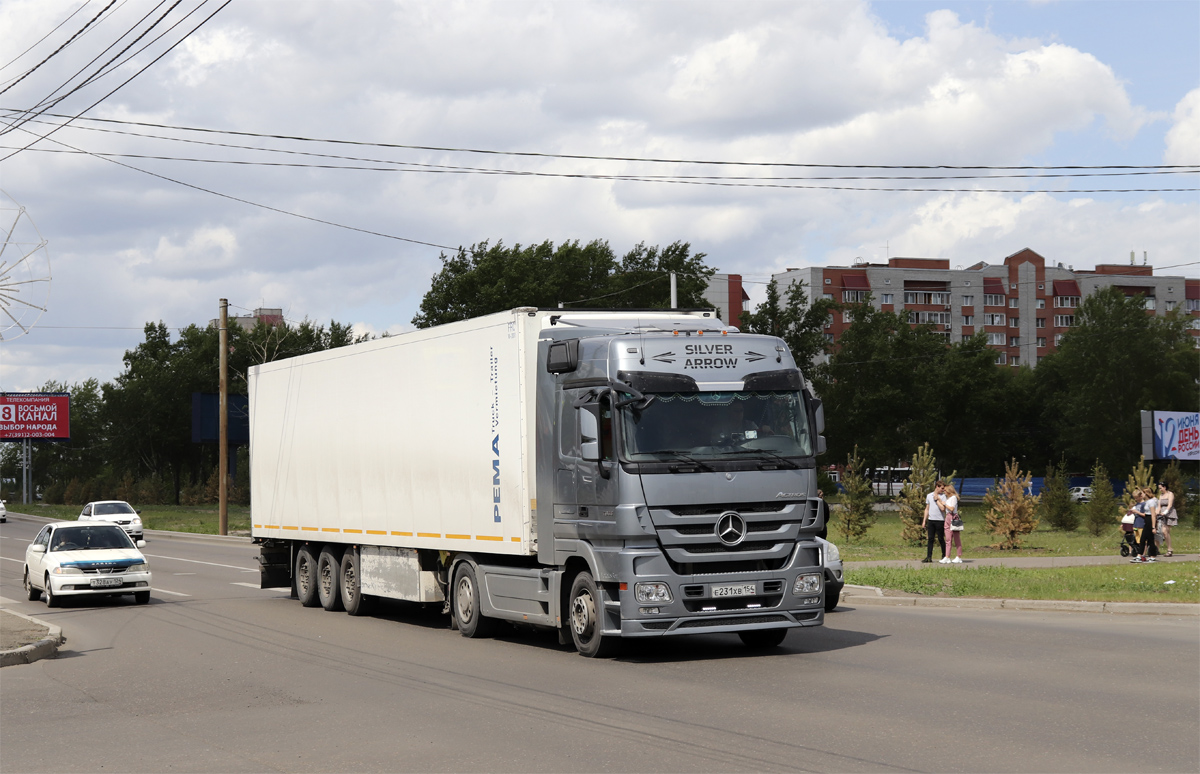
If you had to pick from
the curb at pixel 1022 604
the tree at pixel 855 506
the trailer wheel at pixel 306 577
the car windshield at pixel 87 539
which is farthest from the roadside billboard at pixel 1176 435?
the car windshield at pixel 87 539

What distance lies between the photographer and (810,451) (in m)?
13.2

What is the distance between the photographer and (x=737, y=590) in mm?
12641

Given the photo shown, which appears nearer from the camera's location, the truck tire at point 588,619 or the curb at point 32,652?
the truck tire at point 588,619

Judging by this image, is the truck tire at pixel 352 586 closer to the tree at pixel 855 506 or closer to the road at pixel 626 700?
the road at pixel 626 700

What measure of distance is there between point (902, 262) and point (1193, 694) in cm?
12800

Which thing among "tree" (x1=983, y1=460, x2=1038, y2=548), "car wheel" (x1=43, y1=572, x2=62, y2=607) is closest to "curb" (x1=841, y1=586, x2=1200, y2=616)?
"tree" (x1=983, y1=460, x2=1038, y2=548)

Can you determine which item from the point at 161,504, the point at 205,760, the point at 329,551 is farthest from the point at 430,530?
the point at 161,504

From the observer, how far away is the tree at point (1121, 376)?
8844 cm

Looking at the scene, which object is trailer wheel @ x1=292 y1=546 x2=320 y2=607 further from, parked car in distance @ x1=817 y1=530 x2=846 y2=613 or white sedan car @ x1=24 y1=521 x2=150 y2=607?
parked car in distance @ x1=817 y1=530 x2=846 y2=613

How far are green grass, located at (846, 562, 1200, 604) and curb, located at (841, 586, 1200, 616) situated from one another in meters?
0.37

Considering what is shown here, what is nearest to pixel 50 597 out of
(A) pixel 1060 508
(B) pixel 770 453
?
(B) pixel 770 453

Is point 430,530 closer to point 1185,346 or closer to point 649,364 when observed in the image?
point 649,364

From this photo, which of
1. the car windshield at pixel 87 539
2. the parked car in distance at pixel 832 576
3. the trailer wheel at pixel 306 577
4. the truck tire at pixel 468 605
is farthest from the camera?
the car windshield at pixel 87 539

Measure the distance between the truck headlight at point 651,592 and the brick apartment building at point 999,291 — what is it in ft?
382
